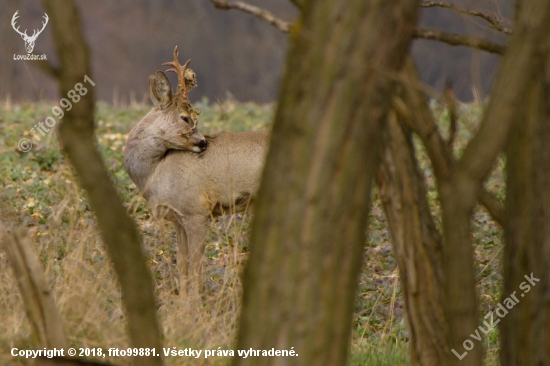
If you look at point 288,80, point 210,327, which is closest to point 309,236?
point 288,80

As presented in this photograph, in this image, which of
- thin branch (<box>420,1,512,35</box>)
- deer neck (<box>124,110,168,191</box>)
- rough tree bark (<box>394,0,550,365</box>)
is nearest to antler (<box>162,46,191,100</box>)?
deer neck (<box>124,110,168,191</box>)

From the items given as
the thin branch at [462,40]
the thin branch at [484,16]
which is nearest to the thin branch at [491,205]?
the thin branch at [462,40]

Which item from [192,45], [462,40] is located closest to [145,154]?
[462,40]

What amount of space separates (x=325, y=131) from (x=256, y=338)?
25.3 inches

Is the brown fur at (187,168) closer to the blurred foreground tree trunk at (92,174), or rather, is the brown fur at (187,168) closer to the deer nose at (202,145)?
the deer nose at (202,145)

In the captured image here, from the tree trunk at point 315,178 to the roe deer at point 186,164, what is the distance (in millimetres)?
4123

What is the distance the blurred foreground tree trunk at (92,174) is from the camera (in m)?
2.34

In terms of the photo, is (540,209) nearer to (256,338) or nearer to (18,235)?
(256,338)

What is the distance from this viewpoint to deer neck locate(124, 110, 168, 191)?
21.8 feet

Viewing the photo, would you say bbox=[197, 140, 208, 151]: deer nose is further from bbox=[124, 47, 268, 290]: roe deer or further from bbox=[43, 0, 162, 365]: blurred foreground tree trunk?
bbox=[43, 0, 162, 365]: blurred foreground tree trunk

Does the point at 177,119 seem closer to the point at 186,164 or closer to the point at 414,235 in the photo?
the point at 186,164

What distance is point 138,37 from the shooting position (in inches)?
1035

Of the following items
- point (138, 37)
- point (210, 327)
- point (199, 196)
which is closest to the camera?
point (210, 327)

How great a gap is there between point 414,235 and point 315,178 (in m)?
1.31
